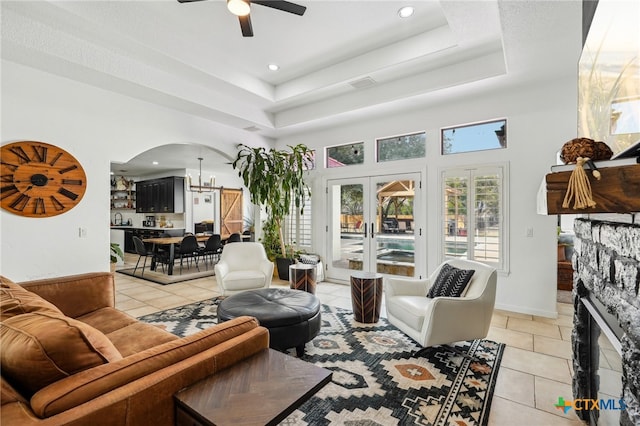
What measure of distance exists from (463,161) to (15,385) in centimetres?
470

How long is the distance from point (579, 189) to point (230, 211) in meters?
10.9

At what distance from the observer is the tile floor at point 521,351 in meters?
2.01

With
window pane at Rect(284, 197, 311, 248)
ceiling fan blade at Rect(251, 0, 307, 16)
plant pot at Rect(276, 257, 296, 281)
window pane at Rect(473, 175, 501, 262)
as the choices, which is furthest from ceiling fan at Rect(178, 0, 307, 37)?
plant pot at Rect(276, 257, 296, 281)

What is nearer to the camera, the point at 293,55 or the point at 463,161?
the point at 293,55

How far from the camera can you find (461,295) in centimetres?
285

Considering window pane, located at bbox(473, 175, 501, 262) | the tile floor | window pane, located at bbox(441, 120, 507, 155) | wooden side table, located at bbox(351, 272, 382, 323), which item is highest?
window pane, located at bbox(441, 120, 507, 155)

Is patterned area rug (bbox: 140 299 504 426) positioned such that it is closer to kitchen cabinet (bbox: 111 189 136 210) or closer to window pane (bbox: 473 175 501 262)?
window pane (bbox: 473 175 501 262)

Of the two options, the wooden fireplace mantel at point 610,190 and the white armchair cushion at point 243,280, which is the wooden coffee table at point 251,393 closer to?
the wooden fireplace mantel at point 610,190

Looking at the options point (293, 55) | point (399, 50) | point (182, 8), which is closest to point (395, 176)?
point (399, 50)

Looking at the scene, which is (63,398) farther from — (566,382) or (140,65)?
(140,65)

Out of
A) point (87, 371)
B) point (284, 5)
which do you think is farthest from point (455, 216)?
point (87, 371)

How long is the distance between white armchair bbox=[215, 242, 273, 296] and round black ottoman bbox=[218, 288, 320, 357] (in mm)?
991

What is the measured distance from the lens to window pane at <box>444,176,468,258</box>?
436 centimetres

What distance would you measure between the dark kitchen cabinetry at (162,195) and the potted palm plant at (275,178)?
4.87 meters
